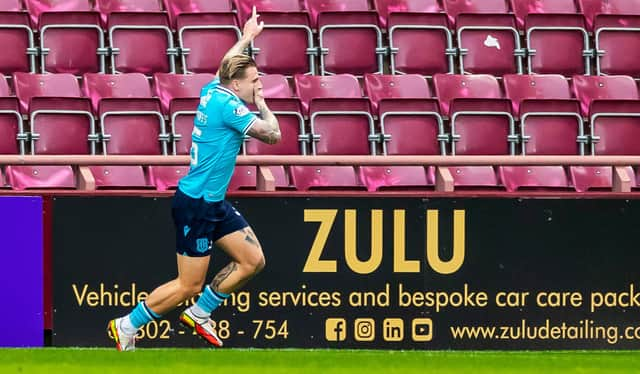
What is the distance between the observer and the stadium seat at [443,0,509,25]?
1287cm

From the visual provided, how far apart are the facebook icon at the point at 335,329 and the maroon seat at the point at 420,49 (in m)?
3.95

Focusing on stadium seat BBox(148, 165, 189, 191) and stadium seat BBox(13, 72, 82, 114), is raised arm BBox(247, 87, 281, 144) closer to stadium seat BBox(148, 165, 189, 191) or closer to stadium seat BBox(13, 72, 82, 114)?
stadium seat BBox(148, 165, 189, 191)

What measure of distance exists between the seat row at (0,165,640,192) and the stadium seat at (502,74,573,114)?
1.01m

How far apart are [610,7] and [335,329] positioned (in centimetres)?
592

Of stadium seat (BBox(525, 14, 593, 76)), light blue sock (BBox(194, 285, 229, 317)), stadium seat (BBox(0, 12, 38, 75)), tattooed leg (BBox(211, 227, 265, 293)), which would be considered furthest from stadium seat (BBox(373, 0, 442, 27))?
light blue sock (BBox(194, 285, 229, 317))

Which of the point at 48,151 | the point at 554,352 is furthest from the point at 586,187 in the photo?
the point at 48,151

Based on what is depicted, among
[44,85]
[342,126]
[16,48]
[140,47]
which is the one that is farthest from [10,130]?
[342,126]

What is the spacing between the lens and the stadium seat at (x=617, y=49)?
12.5 metres

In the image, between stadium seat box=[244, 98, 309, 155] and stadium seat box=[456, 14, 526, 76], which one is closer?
stadium seat box=[244, 98, 309, 155]

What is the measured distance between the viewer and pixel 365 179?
10.5 m

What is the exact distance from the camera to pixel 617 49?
1250 centimetres

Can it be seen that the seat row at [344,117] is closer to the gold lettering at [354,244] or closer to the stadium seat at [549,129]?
the stadium seat at [549,129]

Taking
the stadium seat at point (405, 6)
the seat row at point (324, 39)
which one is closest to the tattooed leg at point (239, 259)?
the seat row at point (324, 39)

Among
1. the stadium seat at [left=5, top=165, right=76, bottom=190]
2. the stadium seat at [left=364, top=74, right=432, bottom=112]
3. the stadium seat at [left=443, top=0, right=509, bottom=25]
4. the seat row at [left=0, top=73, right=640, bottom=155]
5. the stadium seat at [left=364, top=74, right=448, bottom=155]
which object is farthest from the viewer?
the stadium seat at [left=443, top=0, right=509, bottom=25]
